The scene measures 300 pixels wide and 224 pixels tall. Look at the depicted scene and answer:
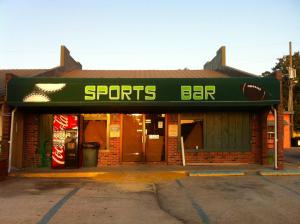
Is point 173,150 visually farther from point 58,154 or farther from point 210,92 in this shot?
point 58,154

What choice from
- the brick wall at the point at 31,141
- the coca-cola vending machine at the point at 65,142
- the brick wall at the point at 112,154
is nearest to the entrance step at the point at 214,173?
the brick wall at the point at 112,154

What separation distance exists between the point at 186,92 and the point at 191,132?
2.87 m

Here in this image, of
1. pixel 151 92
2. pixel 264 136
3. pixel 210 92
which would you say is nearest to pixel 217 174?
pixel 210 92

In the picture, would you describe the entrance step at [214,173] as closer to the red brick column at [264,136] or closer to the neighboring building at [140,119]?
the neighboring building at [140,119]

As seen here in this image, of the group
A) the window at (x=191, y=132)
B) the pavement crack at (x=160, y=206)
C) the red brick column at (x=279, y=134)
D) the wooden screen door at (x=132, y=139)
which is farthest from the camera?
the window at (x=191, y=132)

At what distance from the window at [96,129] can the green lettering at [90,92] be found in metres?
2.24

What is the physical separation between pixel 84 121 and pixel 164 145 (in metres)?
3.76

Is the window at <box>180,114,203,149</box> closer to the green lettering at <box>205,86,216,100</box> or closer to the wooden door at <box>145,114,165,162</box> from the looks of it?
the wooden door at <box>145,114,165,162</box>

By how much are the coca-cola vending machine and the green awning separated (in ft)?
3.65

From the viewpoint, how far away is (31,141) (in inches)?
576

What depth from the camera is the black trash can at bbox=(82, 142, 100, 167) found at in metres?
14.3

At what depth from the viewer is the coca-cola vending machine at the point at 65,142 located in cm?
1362

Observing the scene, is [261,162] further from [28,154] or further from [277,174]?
[28,154]


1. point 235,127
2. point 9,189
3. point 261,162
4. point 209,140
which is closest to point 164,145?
point 209,140
